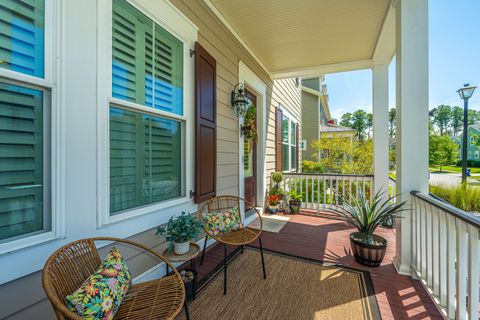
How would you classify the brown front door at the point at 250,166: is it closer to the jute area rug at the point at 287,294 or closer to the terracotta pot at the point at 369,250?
the jute area rug at the point at 287,294

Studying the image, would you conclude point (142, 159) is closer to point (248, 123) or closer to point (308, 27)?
point (248, 123)

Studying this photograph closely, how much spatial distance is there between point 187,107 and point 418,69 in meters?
2.37

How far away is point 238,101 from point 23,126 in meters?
2.47

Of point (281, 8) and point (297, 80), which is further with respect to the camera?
point (297, 80)

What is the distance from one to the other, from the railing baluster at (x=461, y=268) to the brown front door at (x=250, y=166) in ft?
9.41

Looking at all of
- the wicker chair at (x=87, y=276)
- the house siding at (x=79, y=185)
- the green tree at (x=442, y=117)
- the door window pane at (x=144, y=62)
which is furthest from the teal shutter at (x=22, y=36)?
the green tree at (x=442, y=117)

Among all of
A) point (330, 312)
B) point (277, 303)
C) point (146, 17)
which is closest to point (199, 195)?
point (277, 303)

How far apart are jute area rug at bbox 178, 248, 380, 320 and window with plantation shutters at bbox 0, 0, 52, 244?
127cm

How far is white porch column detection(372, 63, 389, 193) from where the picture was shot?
3822 mm

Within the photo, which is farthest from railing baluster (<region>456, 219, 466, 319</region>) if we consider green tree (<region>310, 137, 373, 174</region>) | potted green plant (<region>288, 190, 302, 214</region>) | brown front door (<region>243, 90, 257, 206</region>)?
green tree (<region>310, 137, 373, 174</region>)

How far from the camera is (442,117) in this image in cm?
3141

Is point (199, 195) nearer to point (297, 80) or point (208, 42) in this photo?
point (208, 42)

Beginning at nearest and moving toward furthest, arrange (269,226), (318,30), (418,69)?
(418,69), (318,30), (269,226)

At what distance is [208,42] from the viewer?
2666mm
